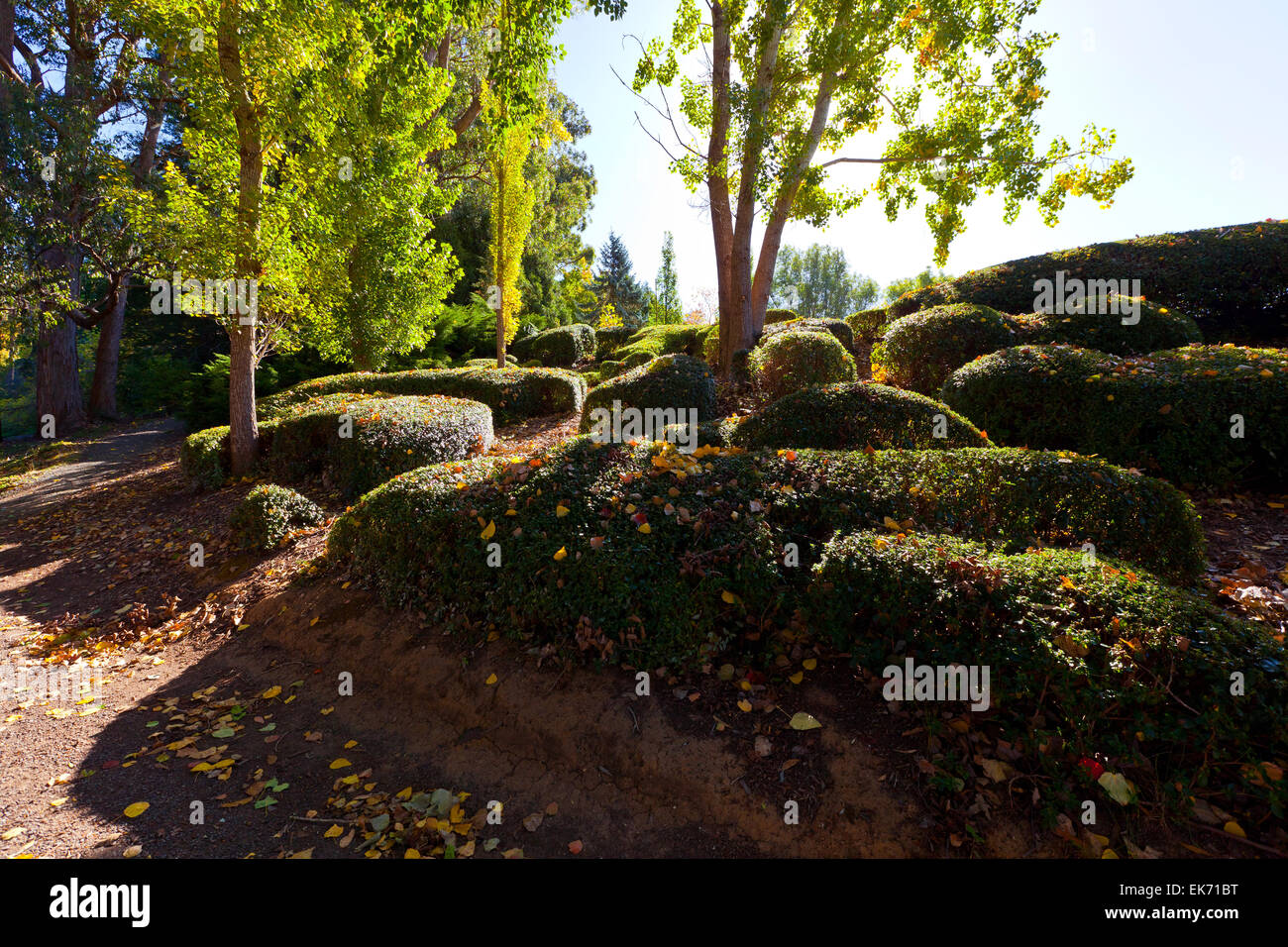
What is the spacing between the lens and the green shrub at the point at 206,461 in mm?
7984

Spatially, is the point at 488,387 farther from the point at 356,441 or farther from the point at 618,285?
the point at 618,285

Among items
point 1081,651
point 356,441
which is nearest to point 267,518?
point 356,441

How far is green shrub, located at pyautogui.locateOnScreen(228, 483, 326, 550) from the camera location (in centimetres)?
596

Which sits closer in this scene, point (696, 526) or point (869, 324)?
point (696, 526)

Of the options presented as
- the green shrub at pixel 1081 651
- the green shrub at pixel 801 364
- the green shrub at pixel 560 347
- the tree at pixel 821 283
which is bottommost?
the green shrub at pixel 1081 651

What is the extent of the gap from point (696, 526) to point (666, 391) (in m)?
4.46

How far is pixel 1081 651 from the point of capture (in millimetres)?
2408

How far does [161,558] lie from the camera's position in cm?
641

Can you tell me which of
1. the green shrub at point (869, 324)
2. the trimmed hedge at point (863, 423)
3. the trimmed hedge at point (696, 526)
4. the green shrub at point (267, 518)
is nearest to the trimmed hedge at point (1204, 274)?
the green shrub at point (869, 324)

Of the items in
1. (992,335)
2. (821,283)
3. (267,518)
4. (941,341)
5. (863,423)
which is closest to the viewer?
(863,423)

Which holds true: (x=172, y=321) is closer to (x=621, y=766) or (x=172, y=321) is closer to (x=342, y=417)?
(x=342, y=417)

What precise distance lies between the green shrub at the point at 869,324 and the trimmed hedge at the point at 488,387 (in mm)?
6566

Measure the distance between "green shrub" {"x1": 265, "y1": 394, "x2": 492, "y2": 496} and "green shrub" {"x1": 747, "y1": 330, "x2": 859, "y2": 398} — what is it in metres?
4.32

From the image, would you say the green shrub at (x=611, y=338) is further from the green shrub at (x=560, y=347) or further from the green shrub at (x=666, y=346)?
the green shrub at (x=666, y=346)
